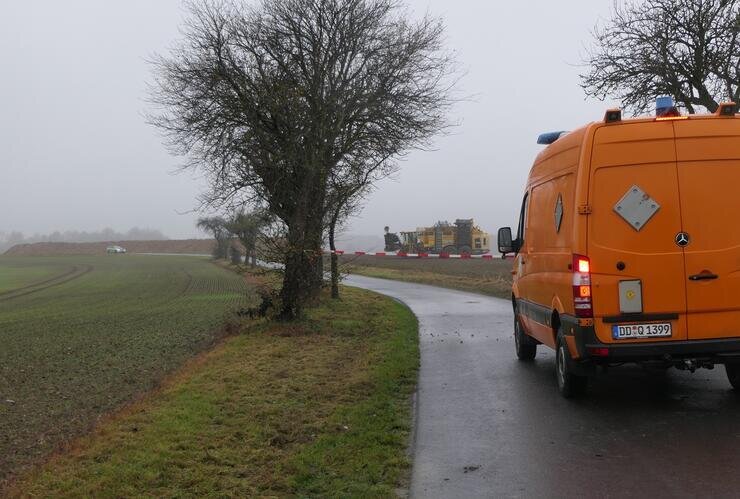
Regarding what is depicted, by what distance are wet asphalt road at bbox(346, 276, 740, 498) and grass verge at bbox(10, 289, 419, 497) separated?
378 millimetres

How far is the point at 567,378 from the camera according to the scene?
6902 millimetres

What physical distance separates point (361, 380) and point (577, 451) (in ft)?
12.0

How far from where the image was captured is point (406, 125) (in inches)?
715

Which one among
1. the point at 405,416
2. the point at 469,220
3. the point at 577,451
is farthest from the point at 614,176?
the point at 469,220

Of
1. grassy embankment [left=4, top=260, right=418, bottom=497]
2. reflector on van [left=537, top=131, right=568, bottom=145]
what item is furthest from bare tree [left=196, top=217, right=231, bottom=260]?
reflector on van [left=537, top=131, right=568, bottom=145]

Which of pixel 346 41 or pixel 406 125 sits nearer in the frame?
pixel 346 41

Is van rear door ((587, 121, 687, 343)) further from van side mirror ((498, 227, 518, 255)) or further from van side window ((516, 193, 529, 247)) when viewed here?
van side mirror ((498, 227, 518, 255))

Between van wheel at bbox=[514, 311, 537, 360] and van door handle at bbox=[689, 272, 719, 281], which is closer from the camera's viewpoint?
van door handle at bbox=[689, 272, 719, 281]

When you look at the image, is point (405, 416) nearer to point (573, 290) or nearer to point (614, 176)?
point (573, 290)

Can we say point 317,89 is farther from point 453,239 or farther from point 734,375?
point 453,239

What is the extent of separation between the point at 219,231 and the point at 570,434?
58.9m

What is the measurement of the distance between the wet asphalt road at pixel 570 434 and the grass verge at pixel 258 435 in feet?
1.24

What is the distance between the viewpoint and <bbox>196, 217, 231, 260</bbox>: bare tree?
5892 cm

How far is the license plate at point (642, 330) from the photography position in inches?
236
